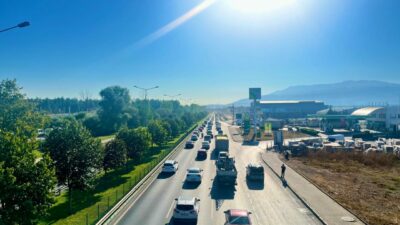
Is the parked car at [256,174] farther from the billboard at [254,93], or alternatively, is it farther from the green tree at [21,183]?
the billboard at [254,93]

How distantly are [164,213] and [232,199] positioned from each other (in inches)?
276

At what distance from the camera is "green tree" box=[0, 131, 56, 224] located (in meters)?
17.3

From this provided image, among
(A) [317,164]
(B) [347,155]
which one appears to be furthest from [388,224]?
(B) [347,155]

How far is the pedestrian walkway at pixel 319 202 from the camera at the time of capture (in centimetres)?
2295

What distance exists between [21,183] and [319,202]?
22.8 m

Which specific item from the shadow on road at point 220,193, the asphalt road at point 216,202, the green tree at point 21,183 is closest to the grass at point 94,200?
the asphalt road at point 216,202

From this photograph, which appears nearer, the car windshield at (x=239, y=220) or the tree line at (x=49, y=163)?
the tree line at (x=49, y=163)

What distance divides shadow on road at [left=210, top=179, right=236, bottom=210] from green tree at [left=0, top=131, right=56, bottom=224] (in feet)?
43.1

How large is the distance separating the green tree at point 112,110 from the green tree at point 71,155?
88.7 meters

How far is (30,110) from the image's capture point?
7919 cm

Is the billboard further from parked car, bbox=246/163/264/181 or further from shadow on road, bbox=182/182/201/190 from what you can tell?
shadow on road, bbox=182/182/201/190

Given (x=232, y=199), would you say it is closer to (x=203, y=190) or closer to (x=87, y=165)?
(x=203, y=190)

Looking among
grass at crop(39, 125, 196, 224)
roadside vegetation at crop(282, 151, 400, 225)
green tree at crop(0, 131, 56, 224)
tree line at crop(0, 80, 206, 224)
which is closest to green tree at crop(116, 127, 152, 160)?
tree line at crop(0, 80, 206, 224)

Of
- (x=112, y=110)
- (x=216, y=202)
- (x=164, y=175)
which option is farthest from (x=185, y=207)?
(x=112, y=110)
